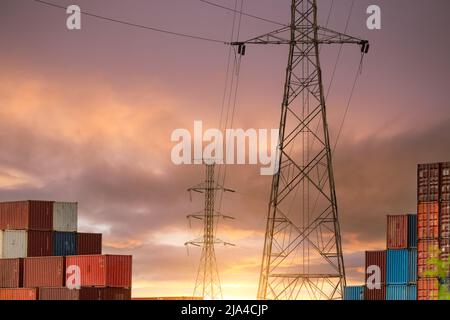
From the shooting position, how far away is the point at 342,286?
59.5m

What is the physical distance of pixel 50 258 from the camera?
3617 inches

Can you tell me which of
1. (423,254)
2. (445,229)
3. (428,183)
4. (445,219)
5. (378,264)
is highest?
(428,183)

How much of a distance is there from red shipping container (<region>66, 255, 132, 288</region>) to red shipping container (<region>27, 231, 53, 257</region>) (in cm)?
1092

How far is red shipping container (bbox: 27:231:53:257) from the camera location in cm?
9806

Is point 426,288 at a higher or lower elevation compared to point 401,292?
higher

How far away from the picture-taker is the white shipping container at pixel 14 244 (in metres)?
98.4

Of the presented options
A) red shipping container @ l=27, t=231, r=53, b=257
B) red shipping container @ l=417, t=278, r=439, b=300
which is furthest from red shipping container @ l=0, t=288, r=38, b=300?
red shipping container @ l=417, t=278, r=439, b=300

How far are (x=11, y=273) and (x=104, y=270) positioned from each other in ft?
42.1

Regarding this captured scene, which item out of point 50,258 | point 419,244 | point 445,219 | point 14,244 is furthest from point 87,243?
point 445,219

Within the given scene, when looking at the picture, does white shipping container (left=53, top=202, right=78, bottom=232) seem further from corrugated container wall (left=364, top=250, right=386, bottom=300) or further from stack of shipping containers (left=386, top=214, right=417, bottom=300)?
stack of shipping containers (left=386, top=214, right=417, bottom=300)

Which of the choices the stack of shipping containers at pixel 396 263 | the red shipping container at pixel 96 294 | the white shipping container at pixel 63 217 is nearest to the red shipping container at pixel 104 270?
the red shipping container at pixel 96 294

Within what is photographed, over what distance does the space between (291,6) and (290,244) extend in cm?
1498

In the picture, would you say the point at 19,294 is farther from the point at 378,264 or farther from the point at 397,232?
the point at 397,232
